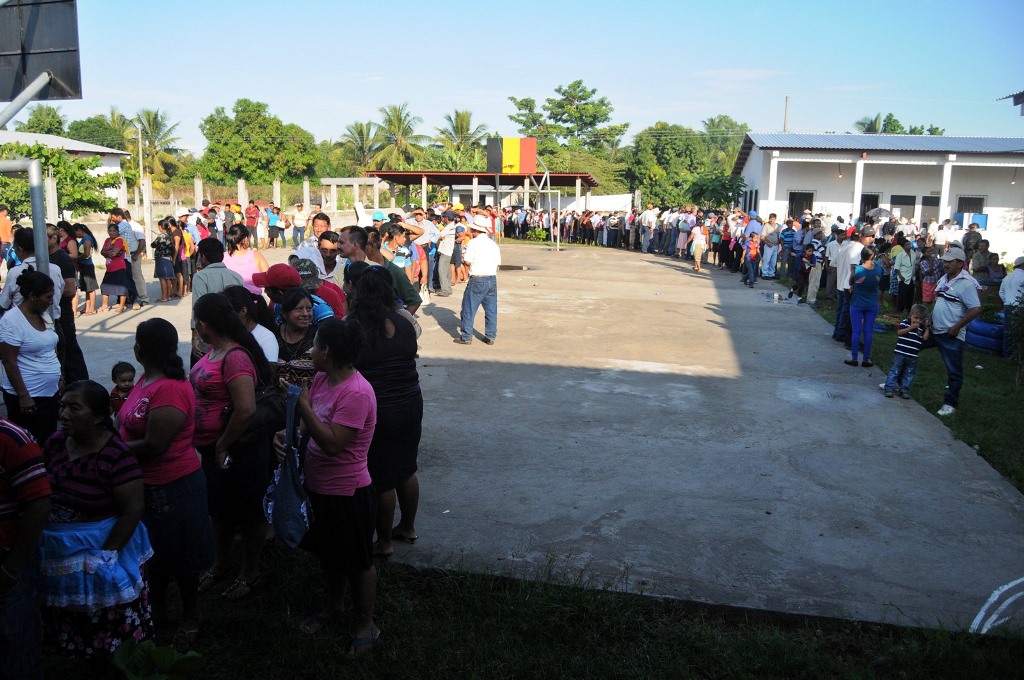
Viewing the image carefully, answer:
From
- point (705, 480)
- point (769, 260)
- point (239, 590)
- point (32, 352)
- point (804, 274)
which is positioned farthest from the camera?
point (769, 260)

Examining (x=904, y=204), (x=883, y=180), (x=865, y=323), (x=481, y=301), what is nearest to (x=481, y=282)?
(x=481, y=301)

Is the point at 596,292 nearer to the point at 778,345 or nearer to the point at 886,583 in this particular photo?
the point at 778,345

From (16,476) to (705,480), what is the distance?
4363 millimetres

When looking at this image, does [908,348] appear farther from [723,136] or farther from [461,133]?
[723,136]

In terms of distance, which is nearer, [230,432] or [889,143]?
[230,432]

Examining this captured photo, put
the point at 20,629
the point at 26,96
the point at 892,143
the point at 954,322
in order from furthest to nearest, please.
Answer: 1. the point at 892,143
2. the point at 954,322
3. the point at 26,96
4. the point at 20,629

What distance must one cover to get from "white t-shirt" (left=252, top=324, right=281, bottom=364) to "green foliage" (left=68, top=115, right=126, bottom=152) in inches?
2878

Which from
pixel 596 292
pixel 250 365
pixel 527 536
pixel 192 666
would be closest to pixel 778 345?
pixel 596 292

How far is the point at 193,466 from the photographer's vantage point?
11.5 feet

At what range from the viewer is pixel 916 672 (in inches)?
136

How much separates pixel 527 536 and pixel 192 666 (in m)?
2.37

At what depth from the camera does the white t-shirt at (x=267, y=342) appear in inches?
167

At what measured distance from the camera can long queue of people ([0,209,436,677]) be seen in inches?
117

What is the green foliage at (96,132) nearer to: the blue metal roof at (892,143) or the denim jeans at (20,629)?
the blue metal roof at (892,143)
